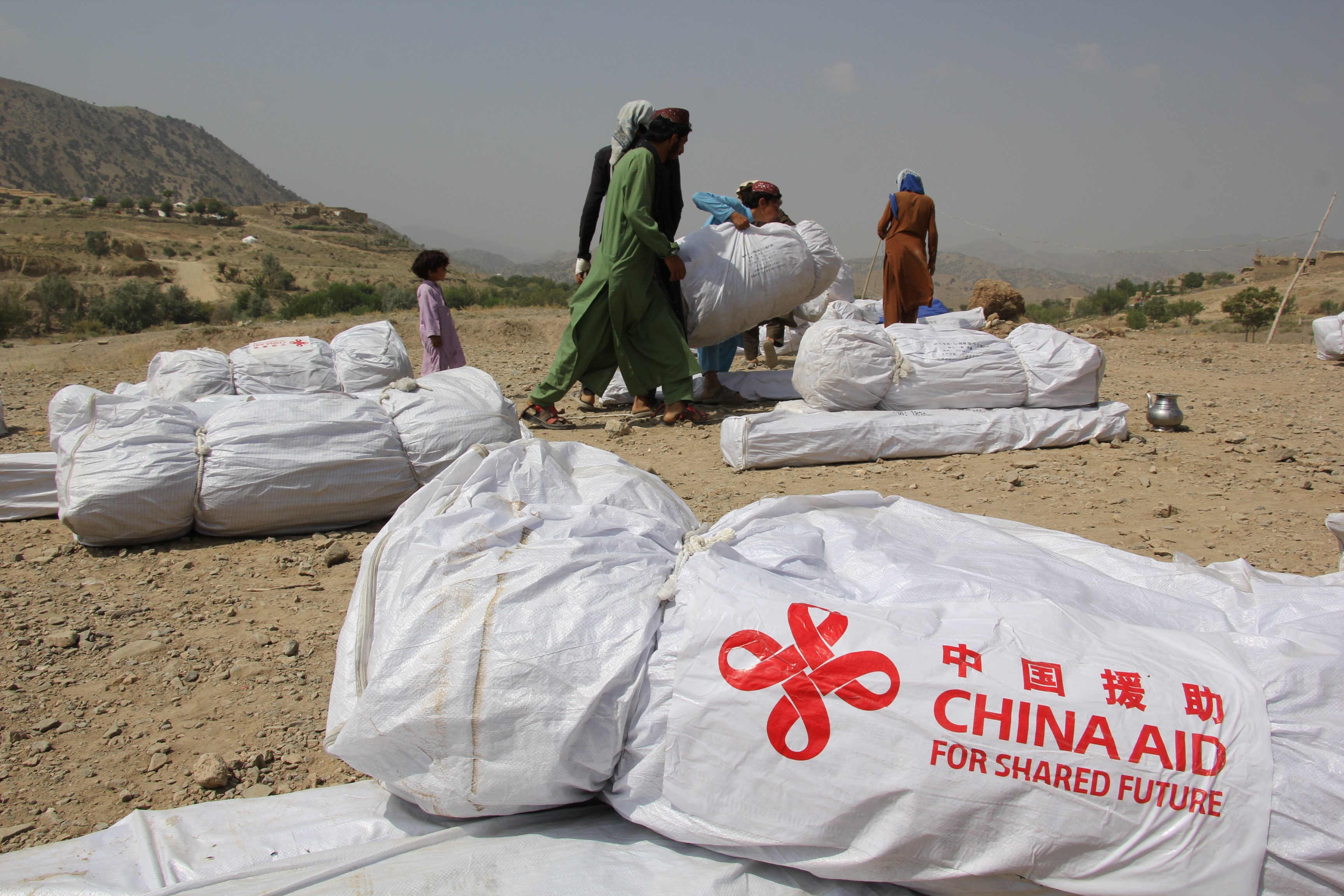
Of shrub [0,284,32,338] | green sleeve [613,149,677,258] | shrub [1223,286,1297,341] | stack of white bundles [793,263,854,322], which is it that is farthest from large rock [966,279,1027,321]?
shrub [0,284,32,338]

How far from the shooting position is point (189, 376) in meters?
4.24

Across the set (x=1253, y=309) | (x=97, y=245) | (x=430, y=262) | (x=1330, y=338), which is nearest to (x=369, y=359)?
(x=430, y=262)

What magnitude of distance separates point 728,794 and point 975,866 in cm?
36

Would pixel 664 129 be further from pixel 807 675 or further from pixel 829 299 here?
pixel 807 675

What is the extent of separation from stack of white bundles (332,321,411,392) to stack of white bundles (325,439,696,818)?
3.47 meters

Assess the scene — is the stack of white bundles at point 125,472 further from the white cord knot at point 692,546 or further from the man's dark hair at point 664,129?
the man's dark hair at point 664,129

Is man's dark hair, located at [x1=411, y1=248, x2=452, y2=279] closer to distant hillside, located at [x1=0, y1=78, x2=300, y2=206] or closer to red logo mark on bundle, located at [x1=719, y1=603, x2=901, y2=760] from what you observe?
red logo mark on bundle, located at [x1=719, y1=603, x2=901, y2=760]

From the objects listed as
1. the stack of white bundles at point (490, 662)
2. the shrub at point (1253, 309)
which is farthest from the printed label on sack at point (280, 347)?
the shrub at point (1253, 309)

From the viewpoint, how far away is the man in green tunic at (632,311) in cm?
437

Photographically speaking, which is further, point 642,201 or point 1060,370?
point 642,201

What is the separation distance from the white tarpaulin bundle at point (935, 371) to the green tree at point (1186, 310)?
1154 centimetres

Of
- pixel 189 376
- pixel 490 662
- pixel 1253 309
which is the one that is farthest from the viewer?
pixel 1253 309

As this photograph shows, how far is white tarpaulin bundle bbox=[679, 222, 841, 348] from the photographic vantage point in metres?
4.65

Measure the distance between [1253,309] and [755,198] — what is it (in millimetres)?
9490
